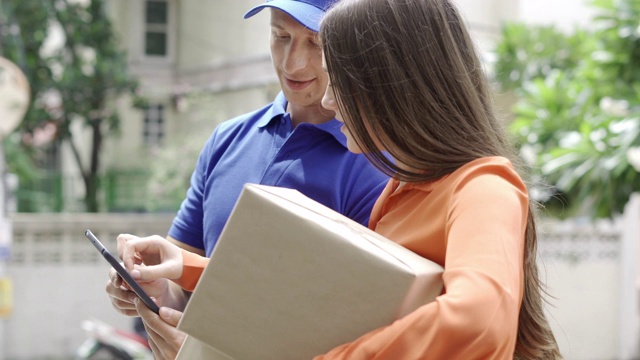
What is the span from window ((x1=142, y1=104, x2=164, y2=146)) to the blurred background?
1826 mm

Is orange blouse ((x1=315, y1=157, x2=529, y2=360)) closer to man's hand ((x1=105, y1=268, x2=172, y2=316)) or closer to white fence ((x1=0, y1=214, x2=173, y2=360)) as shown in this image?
man's hand ((x1=105, y1=268, x2=172, y2=316))

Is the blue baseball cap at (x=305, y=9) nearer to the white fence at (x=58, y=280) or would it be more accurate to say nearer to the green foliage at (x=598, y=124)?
the green foliage at (x=598, y=124)

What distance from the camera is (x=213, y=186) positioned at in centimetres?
212

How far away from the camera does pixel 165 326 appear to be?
1824 mm

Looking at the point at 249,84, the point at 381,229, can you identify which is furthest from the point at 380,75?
the point at 249,84

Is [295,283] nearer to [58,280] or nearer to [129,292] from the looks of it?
[129,292]

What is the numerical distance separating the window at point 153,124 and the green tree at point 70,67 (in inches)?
219

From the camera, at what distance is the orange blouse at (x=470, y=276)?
4.23 feet

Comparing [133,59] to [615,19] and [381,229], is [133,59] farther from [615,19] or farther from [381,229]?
[381,229]

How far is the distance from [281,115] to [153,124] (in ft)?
54.5

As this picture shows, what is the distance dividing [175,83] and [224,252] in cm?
1652

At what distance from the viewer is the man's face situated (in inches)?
77.7

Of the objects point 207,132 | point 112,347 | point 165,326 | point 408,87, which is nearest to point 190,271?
point 165,326

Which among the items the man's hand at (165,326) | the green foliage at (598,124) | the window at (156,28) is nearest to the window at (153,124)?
the window at (156,28)
